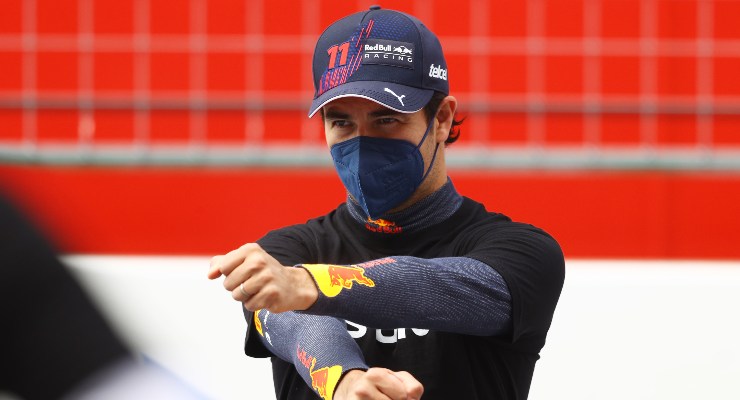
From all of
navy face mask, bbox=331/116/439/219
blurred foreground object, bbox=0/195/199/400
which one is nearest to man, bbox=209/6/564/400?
navy face mask, bbox=331/116/439/219

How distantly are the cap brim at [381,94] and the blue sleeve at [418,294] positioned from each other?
27 centimetres

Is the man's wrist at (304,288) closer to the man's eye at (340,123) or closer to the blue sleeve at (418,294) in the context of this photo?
the blue sleeve at (418,294)

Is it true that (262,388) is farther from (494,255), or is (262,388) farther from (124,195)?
(124,195)

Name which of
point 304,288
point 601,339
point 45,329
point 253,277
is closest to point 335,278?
point 304,288

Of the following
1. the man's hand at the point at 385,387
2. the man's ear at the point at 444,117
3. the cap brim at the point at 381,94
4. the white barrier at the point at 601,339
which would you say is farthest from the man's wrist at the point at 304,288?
the white barrier at the point at 601,339

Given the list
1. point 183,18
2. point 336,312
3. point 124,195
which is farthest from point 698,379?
point 183,18

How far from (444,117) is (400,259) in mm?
400

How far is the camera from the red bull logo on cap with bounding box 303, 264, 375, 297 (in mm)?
1728

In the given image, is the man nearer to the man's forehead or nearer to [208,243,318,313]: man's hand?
the man's forehead

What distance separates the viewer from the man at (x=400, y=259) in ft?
5.98

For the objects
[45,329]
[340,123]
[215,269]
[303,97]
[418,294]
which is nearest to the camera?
[45,329]

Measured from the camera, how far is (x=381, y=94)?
200cm

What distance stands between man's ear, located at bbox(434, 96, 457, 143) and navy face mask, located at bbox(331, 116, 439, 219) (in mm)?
77

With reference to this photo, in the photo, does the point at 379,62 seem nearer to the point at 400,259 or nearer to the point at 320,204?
the point at 400,259
